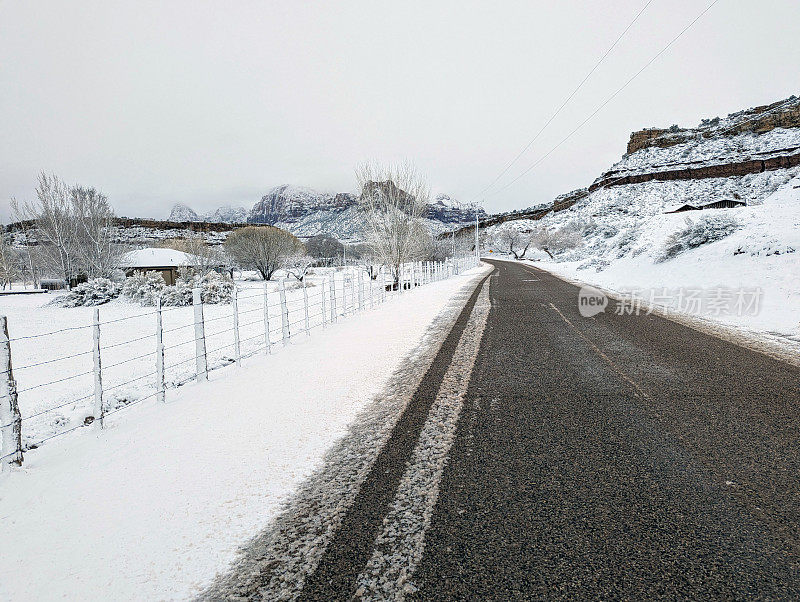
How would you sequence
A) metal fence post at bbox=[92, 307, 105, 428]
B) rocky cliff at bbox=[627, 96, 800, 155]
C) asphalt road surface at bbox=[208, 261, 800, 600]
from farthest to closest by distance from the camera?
rocky cliff at bbox=[627, 96, 800, 155]
metal fence post at bbox=[92, 307, 105, 428]
asphalt road surface at bbox=[208, 261, 800, 600]

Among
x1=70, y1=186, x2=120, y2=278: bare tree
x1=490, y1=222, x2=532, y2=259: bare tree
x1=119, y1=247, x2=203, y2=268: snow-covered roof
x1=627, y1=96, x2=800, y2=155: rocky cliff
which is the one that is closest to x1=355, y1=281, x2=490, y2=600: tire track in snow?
x1=70, y1=186, x2=120, y2=278: bare tree

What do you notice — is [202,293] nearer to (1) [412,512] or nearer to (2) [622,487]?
(1) [412,512]

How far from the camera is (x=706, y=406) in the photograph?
14.1ft

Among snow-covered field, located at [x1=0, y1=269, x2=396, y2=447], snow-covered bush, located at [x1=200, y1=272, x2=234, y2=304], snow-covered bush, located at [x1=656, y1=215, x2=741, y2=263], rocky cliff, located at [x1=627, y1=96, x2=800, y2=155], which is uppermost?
rocky cliff, located at [x1=627, y1=96, x2=800, y2=155]

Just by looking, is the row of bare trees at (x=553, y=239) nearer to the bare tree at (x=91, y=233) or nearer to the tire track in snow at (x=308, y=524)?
the bare tree at (x=91, y=233)

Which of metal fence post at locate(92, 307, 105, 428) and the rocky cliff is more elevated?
the rocky cliff

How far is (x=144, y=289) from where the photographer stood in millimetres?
27031

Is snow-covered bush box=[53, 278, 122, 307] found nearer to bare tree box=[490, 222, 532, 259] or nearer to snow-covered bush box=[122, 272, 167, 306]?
snow-covered bush box=[122, 272, 167, 306]

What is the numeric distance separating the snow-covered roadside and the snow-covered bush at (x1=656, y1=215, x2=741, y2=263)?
1873 centimetres

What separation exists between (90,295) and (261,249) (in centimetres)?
2907

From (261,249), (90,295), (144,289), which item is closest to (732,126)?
(261,249)

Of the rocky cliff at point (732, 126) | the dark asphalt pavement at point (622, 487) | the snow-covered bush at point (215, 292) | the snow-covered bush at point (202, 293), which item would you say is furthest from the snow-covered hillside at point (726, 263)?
the rocky cliff at point (732, 126)

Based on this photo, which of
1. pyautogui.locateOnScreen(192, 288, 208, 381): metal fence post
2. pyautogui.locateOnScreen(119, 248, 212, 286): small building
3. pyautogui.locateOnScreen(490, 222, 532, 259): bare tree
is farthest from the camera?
pyautogui.locateOnScreen(490, 222, 532, 259): bare tree

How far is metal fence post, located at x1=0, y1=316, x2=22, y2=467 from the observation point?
11.4ft
